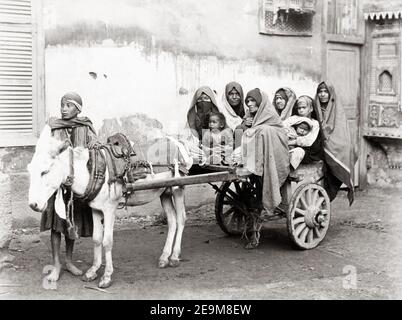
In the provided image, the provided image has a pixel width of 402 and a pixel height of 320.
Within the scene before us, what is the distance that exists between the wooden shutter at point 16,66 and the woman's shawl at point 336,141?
11.7 feet

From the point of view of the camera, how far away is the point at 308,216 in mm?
7031

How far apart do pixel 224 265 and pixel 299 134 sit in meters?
1.74

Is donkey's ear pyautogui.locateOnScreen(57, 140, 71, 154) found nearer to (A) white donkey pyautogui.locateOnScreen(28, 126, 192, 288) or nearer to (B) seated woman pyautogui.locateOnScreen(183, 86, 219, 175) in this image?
(A) white donkey pyautogui.locateOnScreen(28, 126, 192, 288)

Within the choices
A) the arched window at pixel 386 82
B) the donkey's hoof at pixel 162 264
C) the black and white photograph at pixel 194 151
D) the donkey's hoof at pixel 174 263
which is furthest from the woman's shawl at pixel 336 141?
the arched window at pixel 386 82

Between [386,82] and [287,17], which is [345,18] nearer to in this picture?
[386,82]

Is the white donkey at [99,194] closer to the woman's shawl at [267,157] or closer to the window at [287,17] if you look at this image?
the woman's shawl at [267,157]

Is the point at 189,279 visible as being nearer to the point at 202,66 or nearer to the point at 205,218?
the point at 205,218

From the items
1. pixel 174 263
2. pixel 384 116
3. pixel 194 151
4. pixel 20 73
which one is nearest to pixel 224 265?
pixel 174 263

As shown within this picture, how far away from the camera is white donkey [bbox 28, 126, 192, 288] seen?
517 centimetres

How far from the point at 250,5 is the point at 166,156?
398 centimetres

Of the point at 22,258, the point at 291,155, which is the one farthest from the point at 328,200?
the point at 22,258
